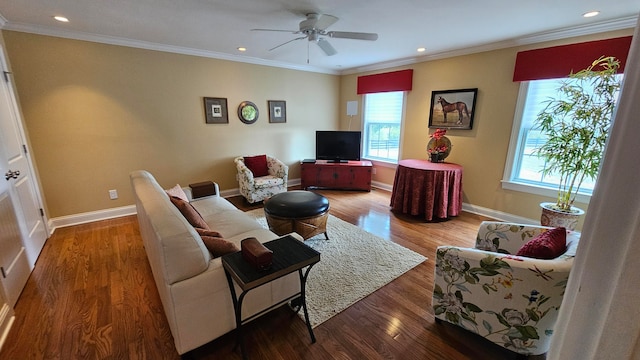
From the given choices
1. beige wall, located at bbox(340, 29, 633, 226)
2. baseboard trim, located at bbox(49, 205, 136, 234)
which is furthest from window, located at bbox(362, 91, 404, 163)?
baseboard trim, located at bbox(49, 205, 136, 234)

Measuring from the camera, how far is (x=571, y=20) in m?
2.65

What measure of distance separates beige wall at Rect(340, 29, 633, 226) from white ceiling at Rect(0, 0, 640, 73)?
26 centimetres

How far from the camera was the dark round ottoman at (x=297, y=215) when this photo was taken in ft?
8.96

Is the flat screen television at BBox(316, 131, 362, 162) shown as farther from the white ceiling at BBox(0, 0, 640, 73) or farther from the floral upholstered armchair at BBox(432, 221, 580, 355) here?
the floral upholstered armchair at BBox(432, 221, 580, 355)

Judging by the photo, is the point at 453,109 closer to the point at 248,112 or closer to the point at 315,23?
the point at 315,23

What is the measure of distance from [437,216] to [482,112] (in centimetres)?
167

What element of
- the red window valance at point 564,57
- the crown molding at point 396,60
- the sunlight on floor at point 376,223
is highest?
the crown molding at point 396,60

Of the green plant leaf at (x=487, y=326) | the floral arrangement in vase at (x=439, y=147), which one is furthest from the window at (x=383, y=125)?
the green plant leaf at (x=487, y=326)

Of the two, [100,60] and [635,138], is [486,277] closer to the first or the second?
[635,138]

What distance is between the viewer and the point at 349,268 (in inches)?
99.5

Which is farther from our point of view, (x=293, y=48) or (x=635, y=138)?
(x=293, y=48)

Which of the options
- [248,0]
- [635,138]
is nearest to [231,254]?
[635,138]

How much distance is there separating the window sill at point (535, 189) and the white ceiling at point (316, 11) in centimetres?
180

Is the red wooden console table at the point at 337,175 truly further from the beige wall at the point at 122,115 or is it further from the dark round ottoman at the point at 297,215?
the dark round ottoman at the point at 297,215
